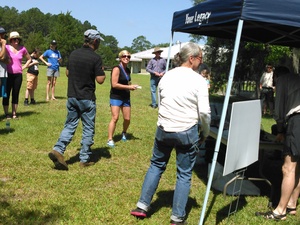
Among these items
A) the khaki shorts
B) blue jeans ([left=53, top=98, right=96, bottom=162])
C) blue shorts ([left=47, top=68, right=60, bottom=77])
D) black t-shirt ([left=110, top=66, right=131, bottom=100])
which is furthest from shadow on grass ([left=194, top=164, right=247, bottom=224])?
blue shorts ([left=47, top=68, right=60, bottom=77])

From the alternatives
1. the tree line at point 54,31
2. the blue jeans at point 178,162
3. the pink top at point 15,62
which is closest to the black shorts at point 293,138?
the blue jeans at point 178,162

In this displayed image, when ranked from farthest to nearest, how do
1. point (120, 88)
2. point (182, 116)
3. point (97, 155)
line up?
point (120, 88) → point (97, 155) → point (182, 116)

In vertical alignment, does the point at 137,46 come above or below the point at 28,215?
above

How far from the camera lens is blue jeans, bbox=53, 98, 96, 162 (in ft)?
15.9

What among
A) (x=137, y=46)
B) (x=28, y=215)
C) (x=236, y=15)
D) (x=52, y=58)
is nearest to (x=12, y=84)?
(x=52, y=58)

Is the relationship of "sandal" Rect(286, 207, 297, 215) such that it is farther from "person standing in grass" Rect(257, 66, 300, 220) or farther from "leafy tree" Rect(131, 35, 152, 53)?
"leafy tree" Rect(131, 35, 152, 53)

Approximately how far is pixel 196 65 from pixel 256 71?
1811cm

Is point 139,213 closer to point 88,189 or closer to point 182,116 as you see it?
point 88,189

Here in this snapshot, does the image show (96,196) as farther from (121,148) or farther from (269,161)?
(269,161)

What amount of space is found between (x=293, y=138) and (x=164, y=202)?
1.66 metres

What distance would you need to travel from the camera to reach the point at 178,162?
350cm

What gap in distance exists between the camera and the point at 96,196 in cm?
415

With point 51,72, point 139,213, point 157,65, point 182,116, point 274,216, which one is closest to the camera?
point 182,116

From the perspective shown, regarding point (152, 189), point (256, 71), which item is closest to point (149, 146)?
point (152, 189)
